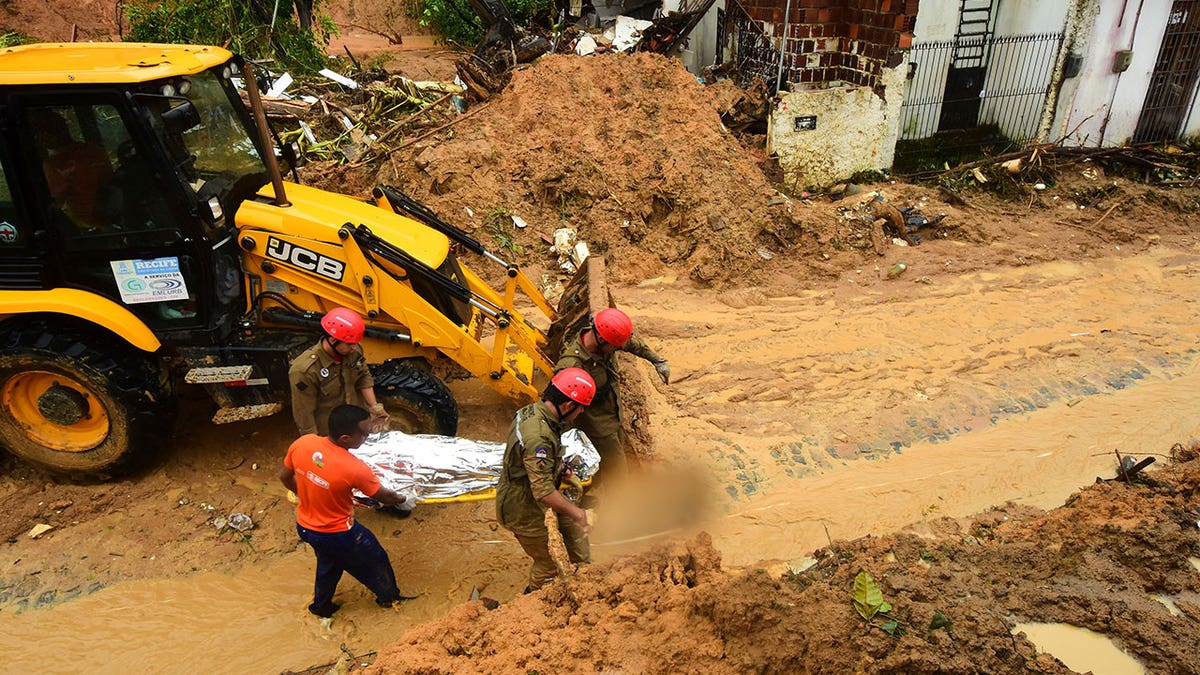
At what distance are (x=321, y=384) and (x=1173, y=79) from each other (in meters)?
13.7

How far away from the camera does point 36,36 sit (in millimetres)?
15758

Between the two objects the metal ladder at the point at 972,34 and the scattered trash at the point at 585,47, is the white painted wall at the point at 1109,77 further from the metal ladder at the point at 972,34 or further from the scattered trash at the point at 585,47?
the scattered trash at the point at 585,47

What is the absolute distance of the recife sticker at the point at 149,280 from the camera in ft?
15.9

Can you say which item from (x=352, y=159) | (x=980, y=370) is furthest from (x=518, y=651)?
(x=352, y=159)

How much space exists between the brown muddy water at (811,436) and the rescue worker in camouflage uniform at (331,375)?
1.00 m

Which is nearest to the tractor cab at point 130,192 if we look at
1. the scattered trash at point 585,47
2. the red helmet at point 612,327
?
the red helmet at point 612,327

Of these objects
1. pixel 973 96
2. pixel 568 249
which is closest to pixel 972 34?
pixel 973 96

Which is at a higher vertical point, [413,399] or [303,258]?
[303,258]

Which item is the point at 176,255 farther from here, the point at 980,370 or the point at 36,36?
the point at 36,36

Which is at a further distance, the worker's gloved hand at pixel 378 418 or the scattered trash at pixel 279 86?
the scattered trash at pixel 279 86

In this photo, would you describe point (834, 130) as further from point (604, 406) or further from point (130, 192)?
point (130, 192)

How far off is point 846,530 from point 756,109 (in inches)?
280

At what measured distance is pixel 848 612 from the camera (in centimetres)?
315

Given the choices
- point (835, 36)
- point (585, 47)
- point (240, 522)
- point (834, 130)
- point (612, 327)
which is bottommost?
point (240, 522)
